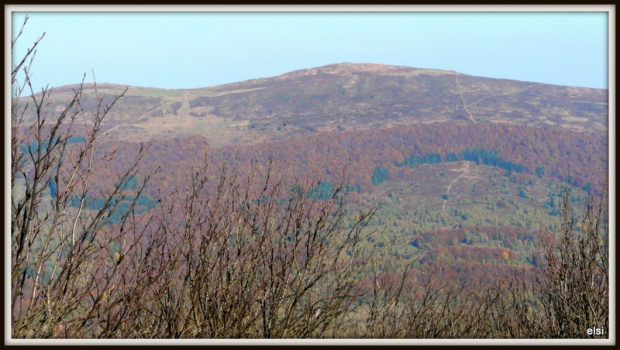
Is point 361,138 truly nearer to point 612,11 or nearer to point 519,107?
point 519,107

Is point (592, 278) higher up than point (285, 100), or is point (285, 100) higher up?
point (592, 278)

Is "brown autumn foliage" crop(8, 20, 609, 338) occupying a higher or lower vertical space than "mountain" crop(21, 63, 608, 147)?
higher

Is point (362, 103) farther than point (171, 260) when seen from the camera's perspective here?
Yes

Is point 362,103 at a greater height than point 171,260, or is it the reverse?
point 171,260

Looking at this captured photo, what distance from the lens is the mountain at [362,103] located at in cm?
11774

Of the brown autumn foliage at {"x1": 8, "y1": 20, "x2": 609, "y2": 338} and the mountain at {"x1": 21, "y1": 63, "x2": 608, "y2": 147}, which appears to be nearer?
the brown autumn foliage at {"x1": 8, "y1": 20, "x2": 609, "y2": 338}

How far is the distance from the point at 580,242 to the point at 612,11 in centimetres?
528

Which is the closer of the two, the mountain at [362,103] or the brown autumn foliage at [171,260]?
the brown autumn foliage at [171,260]

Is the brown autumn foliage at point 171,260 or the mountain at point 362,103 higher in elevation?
the brown autumn foliage at point 171,260

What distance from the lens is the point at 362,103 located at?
15412cm

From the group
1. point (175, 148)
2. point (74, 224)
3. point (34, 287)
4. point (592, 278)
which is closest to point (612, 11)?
point (74, 224)

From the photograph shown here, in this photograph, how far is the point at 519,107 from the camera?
145125 mm

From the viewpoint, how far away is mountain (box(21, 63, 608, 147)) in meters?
118

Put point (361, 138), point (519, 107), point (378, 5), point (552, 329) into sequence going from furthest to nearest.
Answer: point (519, 107) < point (361, 138) < point (552, 329) < point (378, 5)
